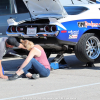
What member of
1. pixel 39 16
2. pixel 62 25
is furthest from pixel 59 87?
pixel 39 16

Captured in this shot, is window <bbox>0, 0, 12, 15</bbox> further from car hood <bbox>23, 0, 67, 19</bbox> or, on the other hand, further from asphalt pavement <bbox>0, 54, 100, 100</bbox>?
asphalt pavement <bbox>0, 54, 100, 100</bbox>

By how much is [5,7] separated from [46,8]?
16.1ft

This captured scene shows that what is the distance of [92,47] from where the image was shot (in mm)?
8125

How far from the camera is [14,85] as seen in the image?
5926 mm

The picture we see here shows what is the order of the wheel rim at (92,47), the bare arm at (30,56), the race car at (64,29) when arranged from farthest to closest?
the wheel rim at (92,47)
the race car at (64,29)
the bare arm at (30,56)

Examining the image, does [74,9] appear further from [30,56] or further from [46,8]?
[30,56]

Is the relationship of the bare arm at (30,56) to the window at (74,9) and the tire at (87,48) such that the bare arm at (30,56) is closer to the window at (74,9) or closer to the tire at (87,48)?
the tire at (87,48)

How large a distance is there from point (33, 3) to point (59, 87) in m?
3.62

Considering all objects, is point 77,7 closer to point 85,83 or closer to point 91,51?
point 91,51

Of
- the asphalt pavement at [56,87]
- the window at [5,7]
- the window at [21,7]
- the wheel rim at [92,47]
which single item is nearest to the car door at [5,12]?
the window at [5,7]

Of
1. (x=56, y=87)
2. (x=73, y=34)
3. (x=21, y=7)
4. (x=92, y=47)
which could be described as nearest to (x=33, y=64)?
(x=56, y=87)

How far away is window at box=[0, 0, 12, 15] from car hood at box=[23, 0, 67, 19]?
13.7ft

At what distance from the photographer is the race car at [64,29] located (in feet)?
24.8

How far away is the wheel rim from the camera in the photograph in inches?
316
